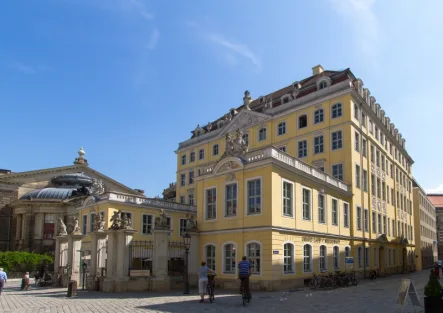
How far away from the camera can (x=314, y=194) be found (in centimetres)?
2752

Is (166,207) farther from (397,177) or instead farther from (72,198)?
(397,177)

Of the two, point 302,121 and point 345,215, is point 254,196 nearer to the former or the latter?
point 345,215

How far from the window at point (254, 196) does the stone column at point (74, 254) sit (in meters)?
12.7

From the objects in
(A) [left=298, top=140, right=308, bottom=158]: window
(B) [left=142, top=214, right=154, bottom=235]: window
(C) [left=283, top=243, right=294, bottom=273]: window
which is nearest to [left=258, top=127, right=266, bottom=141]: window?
(A) [left=298, top=140, right=308, bottom=158]: window

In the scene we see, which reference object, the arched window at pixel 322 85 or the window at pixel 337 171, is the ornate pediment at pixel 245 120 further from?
the window at pixel 337 171

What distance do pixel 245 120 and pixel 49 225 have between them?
28.8 meters

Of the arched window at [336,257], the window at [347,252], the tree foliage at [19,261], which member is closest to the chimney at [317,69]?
the window at [347,252]

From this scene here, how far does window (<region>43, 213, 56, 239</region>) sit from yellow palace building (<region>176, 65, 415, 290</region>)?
53.2ft

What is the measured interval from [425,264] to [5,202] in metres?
59.7

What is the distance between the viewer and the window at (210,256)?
25.8 metres

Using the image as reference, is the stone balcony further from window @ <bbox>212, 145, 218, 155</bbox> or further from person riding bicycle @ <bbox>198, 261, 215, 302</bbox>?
window @ <bbox>212, 145, 218, 155</bbox>

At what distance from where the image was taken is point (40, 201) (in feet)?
174

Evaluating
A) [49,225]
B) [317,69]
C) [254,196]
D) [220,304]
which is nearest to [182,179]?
[49,225]

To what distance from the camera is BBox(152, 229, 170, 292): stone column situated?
23.1 m
